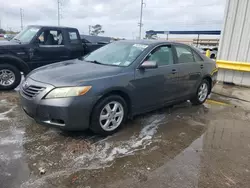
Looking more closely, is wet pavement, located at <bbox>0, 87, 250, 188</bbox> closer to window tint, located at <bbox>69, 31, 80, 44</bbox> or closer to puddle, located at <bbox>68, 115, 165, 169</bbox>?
puddle, located at <bbox>68, 115, 165, 169</bbox>

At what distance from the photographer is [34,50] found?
6512 millimetres

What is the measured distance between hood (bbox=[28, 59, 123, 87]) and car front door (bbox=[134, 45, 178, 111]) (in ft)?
1.66

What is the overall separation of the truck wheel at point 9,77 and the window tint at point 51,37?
1.09 metres

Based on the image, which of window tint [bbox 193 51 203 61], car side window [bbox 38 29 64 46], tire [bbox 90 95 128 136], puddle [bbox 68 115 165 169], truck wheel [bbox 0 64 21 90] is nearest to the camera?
puddle [bbox 68 115 165 169]

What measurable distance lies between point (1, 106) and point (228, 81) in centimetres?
746

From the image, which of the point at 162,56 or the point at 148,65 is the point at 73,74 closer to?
the point at 148,65

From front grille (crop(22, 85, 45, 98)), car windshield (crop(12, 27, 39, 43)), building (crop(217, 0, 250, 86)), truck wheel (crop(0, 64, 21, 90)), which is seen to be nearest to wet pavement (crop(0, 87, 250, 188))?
front grille (crop(22, 85, 45, 98))

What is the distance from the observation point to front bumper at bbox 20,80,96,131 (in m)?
3.24

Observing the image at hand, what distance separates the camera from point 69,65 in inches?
164

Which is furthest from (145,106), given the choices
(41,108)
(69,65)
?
(41,108)

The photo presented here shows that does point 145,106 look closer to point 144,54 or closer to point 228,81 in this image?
point 144,54

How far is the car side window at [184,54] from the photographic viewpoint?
4885 mm

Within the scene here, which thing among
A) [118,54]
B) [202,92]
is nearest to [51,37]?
[118,54]

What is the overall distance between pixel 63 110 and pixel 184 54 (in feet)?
9.97
